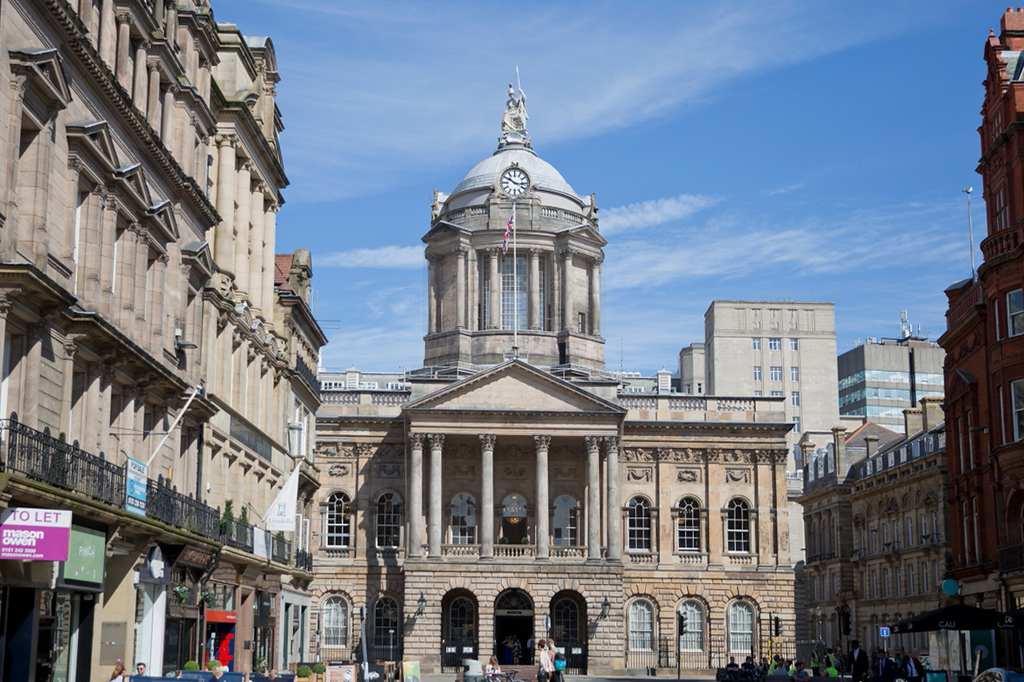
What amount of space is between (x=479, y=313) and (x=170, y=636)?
49380 millimetres

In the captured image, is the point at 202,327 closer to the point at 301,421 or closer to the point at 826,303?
the point at 301,421

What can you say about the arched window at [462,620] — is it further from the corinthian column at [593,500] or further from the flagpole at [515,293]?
the flagpole at [515,293]

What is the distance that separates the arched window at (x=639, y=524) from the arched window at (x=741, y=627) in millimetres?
5514

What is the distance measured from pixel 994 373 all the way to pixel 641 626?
33.9m

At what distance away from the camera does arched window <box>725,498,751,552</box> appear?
2783 inches

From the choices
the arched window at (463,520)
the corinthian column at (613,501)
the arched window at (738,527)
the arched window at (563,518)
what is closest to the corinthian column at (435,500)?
the arched window at (463,520)

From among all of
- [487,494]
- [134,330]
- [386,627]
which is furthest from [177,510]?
[386,627]

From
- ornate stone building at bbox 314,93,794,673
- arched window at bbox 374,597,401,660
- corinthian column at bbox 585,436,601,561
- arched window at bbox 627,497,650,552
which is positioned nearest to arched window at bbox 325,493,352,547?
ornate stone building at bbox 314,93,794,673

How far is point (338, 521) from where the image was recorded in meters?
70.5

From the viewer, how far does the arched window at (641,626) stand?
68938 millimetres

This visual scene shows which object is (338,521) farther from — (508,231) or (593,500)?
(508,231)

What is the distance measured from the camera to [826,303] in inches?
4528

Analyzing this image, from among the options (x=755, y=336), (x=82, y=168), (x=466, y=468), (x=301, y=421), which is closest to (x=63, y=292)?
(x=82, y=168)

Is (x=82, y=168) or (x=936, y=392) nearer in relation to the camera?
(x=82, y=168)
